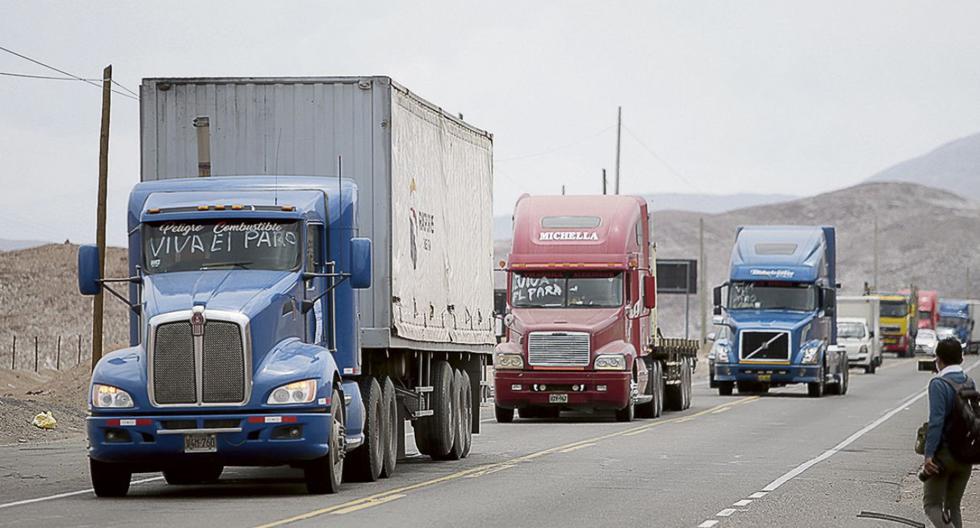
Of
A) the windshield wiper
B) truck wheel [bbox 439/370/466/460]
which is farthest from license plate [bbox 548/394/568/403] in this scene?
the windshield wiper

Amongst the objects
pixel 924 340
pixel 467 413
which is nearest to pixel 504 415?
pixel 467 413

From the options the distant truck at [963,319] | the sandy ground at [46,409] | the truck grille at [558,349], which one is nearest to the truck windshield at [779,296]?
the truck grille at [558,349]

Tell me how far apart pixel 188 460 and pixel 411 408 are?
17.5 ft

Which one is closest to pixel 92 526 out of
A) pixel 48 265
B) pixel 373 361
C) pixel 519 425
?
pixel 373 361

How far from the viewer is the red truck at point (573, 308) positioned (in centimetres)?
3391

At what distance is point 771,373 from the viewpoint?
153 ft

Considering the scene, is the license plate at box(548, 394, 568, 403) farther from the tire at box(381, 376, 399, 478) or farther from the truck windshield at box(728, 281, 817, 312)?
the tire at box(381, 376, 399, 478)

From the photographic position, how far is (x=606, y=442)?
89.8 feet

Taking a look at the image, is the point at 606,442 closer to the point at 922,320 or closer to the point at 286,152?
the point at 286,152

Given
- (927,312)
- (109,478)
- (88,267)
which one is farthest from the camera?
(927,312)

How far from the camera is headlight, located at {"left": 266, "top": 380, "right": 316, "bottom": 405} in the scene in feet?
54.6

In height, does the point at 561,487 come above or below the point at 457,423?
below

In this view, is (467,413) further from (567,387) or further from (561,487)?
(567,387)

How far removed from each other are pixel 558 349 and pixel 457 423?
35.1ft
